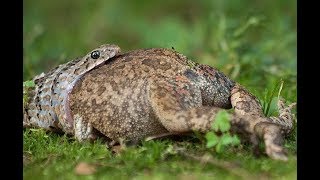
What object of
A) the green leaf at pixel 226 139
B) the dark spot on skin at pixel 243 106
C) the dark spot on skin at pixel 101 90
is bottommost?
the green leaf at pixel 226 139

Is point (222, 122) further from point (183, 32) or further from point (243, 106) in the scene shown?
point (183, 32)

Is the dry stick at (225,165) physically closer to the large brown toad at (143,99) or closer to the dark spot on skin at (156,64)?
the large brown toad at (143,99)

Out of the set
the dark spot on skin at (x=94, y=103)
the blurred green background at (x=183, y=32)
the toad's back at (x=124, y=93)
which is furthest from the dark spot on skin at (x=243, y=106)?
the blurred green background at (x=183, y=32)

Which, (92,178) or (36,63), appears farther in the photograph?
(36,63)

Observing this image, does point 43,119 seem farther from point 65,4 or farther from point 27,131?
point 65,4

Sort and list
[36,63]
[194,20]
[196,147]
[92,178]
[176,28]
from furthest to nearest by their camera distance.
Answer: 1. [194,20]
2. [176,28]
3. [36,63]
4. [196,147]
5. [92,178]

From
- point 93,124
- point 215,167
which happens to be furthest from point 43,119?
point 215,167
